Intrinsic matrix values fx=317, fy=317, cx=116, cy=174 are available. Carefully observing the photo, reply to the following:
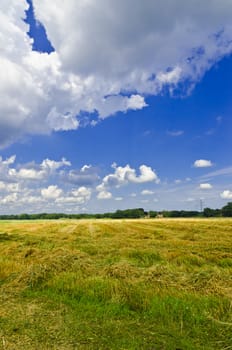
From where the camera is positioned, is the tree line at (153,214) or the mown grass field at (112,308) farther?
the tree line at (153,214)

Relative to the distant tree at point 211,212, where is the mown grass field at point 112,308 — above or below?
below

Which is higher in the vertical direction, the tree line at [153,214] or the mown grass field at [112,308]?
the tree line at [153,214]

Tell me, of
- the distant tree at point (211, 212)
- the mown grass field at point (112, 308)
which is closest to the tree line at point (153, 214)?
the distant tree at point (211, 212)

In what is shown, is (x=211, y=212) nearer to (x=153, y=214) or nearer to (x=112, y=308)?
(x=153, y=214)

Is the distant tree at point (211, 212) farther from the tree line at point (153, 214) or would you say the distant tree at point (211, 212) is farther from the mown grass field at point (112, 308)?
the mown grass field at point (112, 308)

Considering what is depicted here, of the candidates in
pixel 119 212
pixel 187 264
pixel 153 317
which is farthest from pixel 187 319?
pixel 119 212

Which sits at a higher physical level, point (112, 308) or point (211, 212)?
point (211, 212)

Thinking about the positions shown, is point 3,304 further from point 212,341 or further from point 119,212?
point 119,212

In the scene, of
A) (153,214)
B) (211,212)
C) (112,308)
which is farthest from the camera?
(153,214)

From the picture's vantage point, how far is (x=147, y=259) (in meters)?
10.5

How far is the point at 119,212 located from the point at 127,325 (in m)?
120

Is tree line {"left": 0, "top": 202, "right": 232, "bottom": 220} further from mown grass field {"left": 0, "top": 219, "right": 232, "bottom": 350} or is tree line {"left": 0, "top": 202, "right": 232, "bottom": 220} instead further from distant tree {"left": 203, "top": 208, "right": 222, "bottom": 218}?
mown grass field {"left": 0, "top": 219, "right": 232, "bottom": 350}

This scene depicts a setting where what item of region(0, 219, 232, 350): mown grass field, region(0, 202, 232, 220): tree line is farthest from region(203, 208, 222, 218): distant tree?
region(0, 219, 232, 350): mown grass field

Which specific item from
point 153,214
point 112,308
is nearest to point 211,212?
point 153,214
